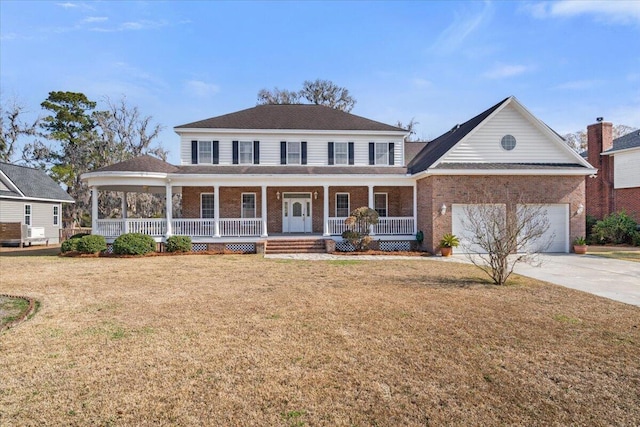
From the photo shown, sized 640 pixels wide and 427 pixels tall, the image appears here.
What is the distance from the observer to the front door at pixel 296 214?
19.5 m

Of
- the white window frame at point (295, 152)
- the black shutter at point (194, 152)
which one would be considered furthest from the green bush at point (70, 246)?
the white window frame at point (295, 152)

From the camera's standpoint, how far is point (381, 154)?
19734 mm

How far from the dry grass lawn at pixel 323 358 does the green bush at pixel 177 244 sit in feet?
25.0

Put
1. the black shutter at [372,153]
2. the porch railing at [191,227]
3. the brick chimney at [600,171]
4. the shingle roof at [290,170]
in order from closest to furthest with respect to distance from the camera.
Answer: the porch railing at [191,227] → the shingle roof at [290,170] → the black shutter at [372,153] → the brick chimney at [600,171]

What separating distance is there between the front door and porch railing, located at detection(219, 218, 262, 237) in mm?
2381

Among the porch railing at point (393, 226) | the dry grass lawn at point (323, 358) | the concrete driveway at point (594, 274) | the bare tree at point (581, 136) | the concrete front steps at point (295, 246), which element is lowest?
the concrete driveway at point (594, 274)

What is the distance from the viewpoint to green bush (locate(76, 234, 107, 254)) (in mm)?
15125

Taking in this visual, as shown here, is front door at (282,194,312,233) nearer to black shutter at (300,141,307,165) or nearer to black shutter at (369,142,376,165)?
black shutter at (300,141,307,165)

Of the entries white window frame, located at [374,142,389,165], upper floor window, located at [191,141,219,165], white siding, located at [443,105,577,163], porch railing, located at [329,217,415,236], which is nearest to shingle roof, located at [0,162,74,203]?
upper floor window, located at [191,141,219,165]

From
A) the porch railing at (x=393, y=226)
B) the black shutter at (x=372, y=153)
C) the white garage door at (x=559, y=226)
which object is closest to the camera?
the white garage door at (x=559, y=226)

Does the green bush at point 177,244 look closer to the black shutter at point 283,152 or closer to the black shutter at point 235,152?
the black shutter at point 235,152

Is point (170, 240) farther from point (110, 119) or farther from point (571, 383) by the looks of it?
point (110, 119)

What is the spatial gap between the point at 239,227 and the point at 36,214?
1666cm

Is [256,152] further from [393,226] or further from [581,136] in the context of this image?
[581,136]
